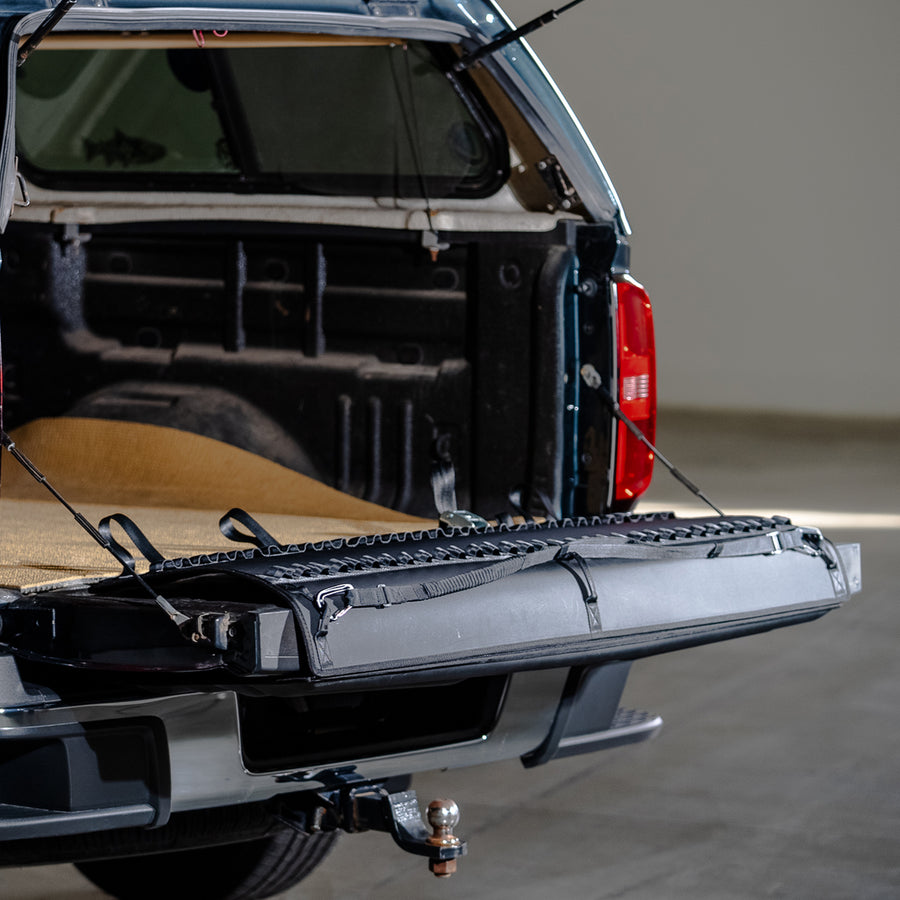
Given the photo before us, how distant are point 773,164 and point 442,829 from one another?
14.4 metres

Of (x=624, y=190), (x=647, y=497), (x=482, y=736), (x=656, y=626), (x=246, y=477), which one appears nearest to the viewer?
(x=656, y=626)

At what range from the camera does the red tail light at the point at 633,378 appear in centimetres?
337

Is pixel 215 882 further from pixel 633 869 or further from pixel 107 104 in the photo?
pixel 107 104

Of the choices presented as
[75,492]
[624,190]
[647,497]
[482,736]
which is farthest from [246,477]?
[624,190]

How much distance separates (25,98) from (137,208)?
0.81m

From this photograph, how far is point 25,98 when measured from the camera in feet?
14.8

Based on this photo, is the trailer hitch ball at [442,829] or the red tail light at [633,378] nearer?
the trailer hitch ball at [442,829]

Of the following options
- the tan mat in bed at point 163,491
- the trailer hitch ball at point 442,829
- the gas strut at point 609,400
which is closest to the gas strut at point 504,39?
the gas strut at point 609,400

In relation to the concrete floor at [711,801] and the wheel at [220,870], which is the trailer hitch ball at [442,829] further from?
the concrete floor at [711,801]

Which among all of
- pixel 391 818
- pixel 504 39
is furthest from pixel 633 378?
pixel 391 818

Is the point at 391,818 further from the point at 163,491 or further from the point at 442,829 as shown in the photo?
the point at 163,491

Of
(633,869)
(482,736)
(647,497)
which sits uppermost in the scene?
(482,736)

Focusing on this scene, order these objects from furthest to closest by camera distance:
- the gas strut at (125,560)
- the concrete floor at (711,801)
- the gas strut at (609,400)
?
the concrete floor at (711,801) → the gas strut at (609,400) → the gas strut at (125,560)

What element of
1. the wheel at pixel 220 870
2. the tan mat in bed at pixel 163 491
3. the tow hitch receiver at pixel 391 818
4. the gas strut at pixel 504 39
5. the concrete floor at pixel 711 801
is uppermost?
the gas strut at pixel 504 39
